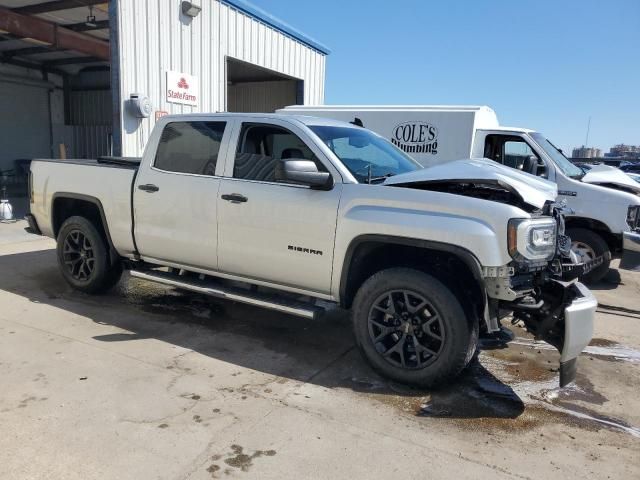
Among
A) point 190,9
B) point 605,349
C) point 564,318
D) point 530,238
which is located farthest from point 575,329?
point 190,9

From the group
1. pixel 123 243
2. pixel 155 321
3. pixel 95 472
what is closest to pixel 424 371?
pixel 95 472

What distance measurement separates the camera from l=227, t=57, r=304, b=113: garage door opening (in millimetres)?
15586

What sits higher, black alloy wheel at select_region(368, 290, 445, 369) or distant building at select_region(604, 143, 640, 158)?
distant building at select_region(604, 143, 640, 158)

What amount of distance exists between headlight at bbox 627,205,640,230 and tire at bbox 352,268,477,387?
459cm

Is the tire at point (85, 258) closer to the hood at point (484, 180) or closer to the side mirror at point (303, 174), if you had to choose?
the side mirror at point (303, 174)

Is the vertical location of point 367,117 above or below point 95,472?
above

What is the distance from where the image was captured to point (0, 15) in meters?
11.7

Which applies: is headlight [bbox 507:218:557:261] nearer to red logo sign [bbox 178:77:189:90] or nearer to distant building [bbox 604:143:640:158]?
red logo sign [bbox 178:77:189:90]

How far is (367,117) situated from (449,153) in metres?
1.75

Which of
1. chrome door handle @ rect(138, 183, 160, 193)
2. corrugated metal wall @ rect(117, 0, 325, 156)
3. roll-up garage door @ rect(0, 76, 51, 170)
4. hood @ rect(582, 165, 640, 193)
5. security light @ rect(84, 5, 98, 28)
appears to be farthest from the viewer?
roll-up garage door @ rect(0, 76, 51, 170)

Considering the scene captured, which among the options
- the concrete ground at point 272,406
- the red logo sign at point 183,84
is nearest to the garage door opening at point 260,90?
the red logo sign at point 183,84

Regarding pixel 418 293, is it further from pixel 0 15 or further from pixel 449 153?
pixel 0 15

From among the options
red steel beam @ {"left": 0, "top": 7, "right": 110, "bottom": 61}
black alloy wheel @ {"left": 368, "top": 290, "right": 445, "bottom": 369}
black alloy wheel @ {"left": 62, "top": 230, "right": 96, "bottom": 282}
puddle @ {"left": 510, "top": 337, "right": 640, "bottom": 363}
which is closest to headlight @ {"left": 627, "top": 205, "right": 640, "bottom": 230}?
puddle @ {"left": 510, "top": 337, "right": 640, "bottom": 363}

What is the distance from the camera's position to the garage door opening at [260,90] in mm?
15586
